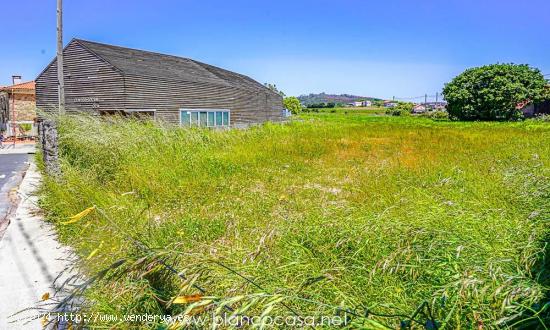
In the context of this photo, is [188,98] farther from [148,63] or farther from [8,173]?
[8,173]

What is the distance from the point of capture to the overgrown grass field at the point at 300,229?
4.75 ft

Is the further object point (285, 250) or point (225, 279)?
point (285, 250)

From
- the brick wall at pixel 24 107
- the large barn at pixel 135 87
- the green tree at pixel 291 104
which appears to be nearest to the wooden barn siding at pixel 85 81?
the large barn at pixel 135 87

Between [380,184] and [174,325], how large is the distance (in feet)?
15.4

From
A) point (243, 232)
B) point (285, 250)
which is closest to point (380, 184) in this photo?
point (243, 232)

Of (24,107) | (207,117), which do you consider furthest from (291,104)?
(24,107)

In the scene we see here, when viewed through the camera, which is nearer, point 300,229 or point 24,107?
point 300,229

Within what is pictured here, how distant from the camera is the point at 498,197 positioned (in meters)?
4.06

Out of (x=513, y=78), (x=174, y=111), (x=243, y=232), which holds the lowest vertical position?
(x=243, y=232)

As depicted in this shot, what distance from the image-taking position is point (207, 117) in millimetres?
21688

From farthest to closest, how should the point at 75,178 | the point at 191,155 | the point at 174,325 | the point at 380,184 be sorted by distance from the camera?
the point at 191,155 → the point at 380,184 → the point at 75,178 → the point at 174,325

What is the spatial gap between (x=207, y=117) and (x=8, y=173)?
1372 centimetres

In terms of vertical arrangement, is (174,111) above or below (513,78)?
below

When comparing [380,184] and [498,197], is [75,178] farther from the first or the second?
[498,197]
